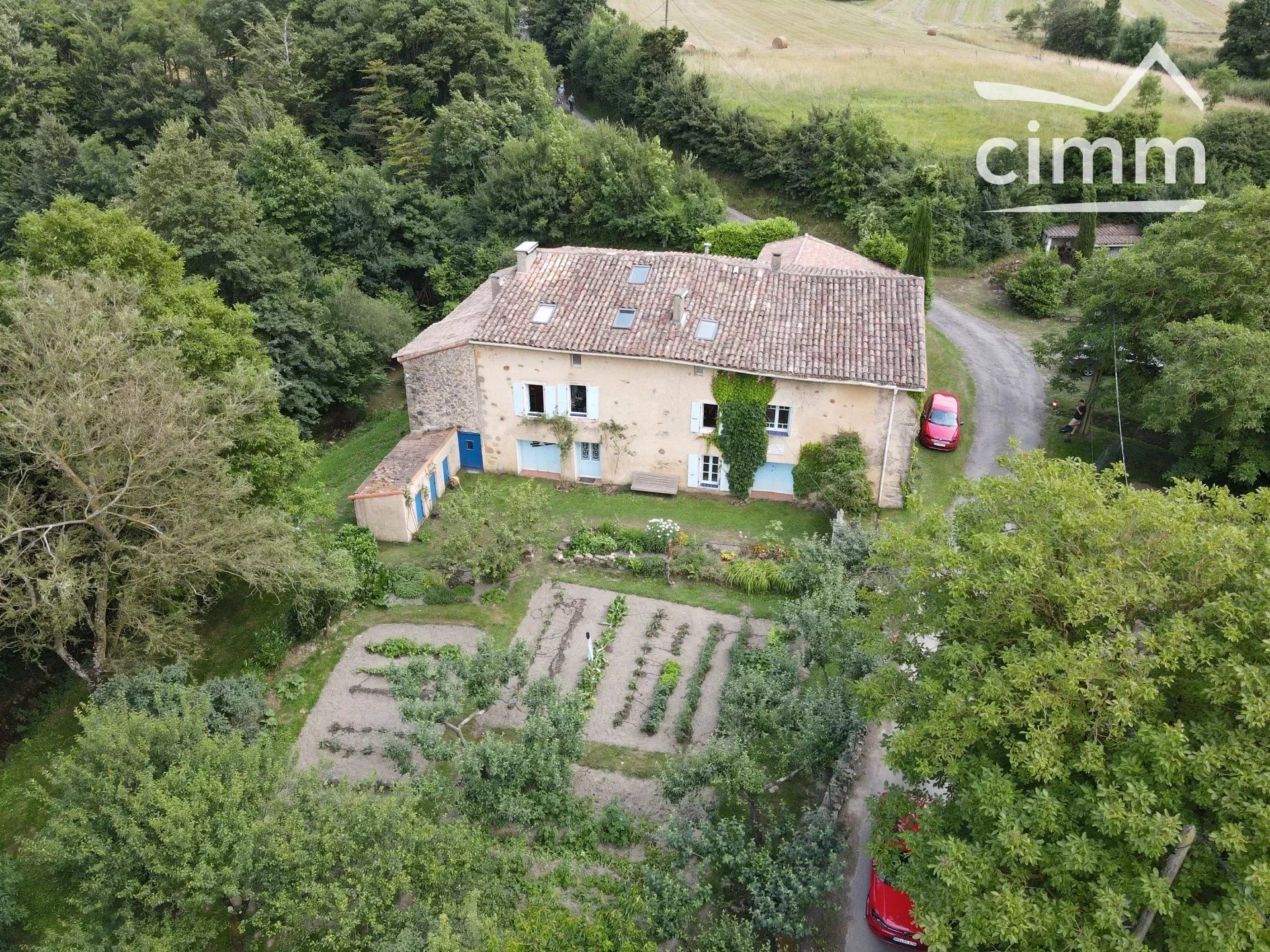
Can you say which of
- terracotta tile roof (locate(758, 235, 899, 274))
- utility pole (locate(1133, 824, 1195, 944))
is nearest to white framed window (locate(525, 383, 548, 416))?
terracotta tile roof (locate(758, 235, 899, 274))

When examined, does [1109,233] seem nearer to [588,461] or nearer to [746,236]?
[746,236]

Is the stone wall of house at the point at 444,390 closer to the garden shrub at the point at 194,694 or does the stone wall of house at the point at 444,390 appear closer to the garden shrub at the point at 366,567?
the garden shrub at the point at 366,567

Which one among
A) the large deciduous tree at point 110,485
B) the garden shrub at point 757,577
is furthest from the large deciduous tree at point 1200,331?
the large deciduous tree at point 110,485

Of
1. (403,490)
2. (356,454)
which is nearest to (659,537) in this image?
(403,490)

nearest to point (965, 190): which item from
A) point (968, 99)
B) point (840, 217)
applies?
point (840, 217)

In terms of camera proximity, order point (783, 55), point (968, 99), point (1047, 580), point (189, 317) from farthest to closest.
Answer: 1. point (783, 55)
2. point (968, 99)
3. point (189, 317)
4. point (1047, 580)

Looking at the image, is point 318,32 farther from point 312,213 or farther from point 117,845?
point 117,845

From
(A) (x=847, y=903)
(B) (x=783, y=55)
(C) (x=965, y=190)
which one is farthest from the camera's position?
(B) (x=783, y=55)
